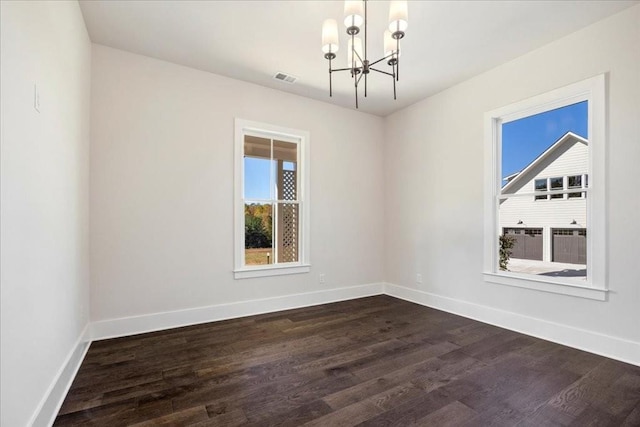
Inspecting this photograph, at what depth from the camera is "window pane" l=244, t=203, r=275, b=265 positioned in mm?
4012

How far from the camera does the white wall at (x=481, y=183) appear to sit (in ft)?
8.52

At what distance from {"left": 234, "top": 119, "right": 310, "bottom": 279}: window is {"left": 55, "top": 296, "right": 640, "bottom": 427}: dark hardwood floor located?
0.97 metres

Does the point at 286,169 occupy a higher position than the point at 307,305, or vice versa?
the point at 286,169

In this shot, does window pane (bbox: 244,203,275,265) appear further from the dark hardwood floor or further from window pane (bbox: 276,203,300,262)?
the dark hardwood floor

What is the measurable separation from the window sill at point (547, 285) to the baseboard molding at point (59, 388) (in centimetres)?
397

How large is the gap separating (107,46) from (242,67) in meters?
1.33

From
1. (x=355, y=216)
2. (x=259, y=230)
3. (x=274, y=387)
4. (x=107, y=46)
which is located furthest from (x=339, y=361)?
(x=107, y=46)

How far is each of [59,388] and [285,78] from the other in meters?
3.55

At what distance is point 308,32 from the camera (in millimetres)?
2908

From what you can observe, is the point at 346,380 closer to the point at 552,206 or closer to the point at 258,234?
the point at 258,234

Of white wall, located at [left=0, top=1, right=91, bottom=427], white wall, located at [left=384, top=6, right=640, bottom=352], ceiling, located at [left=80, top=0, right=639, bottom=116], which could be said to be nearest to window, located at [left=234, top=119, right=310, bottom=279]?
ceiling, located at [left=80, top=0, right=639, bottom=116]

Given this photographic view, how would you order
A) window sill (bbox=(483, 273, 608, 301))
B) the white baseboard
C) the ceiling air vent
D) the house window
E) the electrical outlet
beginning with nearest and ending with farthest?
the electrical outlet < the white baseboard < window sill (bbox=(483, 273, 608, 301)) < the house window < the ceiling air vent

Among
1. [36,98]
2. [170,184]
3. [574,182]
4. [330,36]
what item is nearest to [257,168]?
[170,184]

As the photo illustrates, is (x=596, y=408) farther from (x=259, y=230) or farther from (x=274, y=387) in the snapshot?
(x=259, y=230)
